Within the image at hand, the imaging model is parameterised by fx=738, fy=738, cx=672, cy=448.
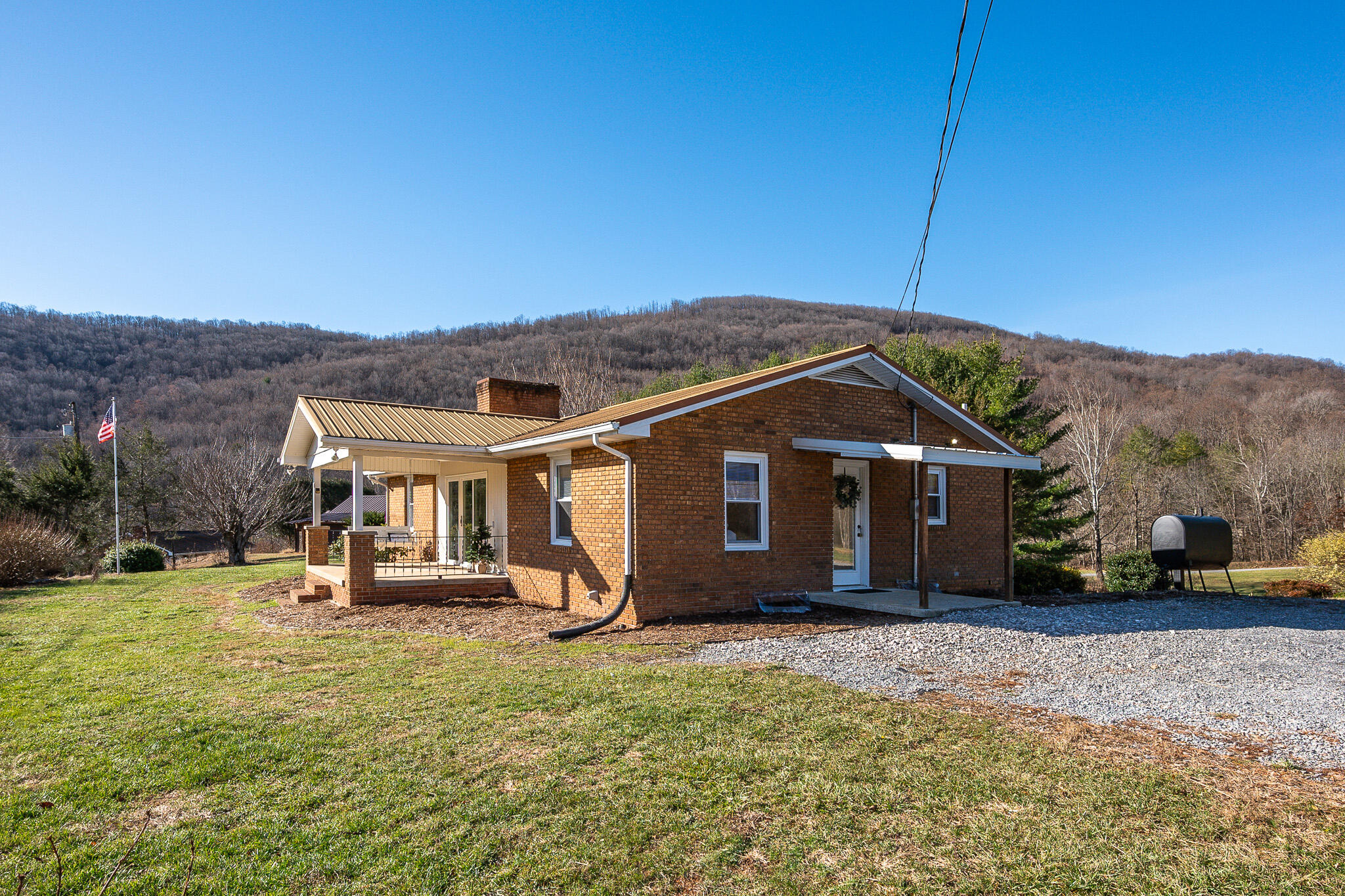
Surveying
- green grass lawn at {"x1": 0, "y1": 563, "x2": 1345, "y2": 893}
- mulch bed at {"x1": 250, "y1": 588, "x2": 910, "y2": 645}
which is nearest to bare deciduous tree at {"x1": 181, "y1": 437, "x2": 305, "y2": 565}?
mulch bed at {"x1": 250, "y1": 588, "x2": 910, "y2": 645}

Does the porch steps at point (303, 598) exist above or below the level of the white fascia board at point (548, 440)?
below

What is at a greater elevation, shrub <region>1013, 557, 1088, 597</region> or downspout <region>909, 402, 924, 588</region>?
downspout <region>909, 402, 924, 588</region>

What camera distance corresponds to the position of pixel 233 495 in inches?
1104

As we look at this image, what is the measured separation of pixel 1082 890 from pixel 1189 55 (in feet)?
37.6

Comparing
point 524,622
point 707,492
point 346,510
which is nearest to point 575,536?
point 524,622

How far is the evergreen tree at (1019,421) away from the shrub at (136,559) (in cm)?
2458

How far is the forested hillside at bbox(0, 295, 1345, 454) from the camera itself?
4588 cm

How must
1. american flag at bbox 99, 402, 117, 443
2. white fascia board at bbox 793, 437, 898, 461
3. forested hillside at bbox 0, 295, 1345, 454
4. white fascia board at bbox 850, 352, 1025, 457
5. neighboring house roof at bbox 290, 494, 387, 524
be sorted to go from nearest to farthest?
white fascia board at bbox 793, 437, 898, 461 → white fascia board at bbox 850, 352, 1025, 457 → american flag at bbox 99, 402, 117, 443 → neighboring house roof at bbox 290, 494, 387, 524 → forested hillside at bbox 0, 295, 1345, 454

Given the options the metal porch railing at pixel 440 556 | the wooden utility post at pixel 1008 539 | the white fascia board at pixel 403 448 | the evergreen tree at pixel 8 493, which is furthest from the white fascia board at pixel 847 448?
the evergreen tree at pixel 8 493

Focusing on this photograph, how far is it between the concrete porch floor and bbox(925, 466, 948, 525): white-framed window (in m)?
1.93

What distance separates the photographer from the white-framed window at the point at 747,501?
1095cm

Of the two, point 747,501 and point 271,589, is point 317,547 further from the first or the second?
point 747,501

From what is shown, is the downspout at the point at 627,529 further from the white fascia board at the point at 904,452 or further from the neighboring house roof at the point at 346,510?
the neighboring house roof at the point at 346,510

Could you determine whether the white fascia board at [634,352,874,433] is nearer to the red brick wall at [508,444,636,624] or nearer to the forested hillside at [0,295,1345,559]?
the red brick wall at [508,444,636,624]
